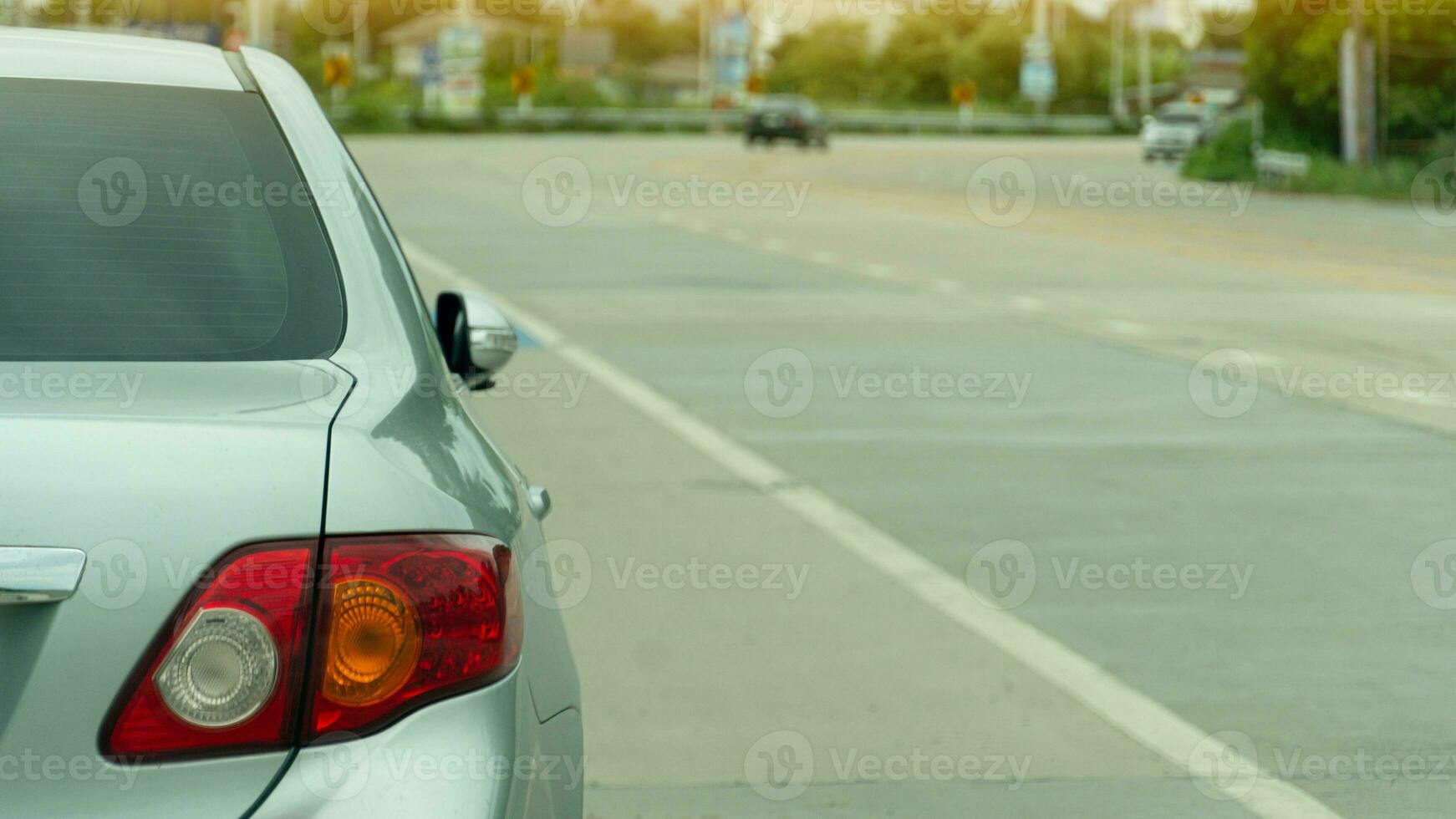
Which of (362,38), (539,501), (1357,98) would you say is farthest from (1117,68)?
(539,501)

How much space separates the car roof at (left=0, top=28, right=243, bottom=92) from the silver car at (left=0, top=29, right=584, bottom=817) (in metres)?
0.19

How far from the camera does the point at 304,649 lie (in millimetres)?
2262

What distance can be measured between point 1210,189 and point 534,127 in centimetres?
4125

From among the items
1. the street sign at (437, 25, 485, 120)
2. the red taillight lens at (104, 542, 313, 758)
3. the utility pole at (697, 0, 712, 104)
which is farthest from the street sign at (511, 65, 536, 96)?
the red taillight lens at (104, 542, 313, 758)

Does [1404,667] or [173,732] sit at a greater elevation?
[173,732]

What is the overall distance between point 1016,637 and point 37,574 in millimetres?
4311

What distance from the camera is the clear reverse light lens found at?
2195mm

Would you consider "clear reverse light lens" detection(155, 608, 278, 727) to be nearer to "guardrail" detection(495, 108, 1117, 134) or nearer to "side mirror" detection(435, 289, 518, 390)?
"side mirror" detection(435, 289, 518, 390)

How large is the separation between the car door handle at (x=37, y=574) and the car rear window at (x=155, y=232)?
46 cm

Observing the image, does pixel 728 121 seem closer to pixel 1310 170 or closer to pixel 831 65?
pixel 1310 170

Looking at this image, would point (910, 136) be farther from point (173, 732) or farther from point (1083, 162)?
point (173, 732)

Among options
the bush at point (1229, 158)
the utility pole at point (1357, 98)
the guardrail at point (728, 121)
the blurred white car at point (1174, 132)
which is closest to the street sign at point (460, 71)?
the guardrail at point (728, 121)

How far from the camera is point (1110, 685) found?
5.58 meters

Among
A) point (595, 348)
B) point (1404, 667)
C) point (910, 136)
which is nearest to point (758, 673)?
point (1404, 667)
